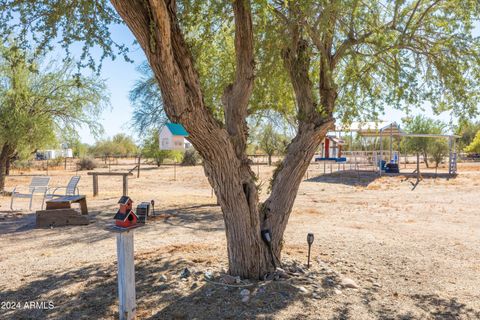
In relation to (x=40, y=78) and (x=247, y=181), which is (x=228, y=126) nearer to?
(x=247, y=181)

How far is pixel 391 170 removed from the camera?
79.7ft

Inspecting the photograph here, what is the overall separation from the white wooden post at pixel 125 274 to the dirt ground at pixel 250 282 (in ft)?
0.92

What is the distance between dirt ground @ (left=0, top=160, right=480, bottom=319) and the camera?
4.24 metres

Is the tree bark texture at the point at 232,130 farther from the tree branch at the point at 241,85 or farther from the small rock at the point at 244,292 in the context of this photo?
the small rock at the point at 244,292

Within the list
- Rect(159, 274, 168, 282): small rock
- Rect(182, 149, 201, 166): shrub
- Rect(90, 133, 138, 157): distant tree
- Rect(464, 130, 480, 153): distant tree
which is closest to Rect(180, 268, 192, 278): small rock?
Rect(159, 274, 168, 282): small rock

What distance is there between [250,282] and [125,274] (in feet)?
5.65

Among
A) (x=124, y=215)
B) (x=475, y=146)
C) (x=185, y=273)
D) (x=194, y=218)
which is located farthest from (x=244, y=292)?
(x=475, y=146)

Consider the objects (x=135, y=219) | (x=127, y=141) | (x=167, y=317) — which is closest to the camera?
(x=135, y=219)

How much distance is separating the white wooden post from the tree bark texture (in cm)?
119

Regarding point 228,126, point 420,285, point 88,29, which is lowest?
point 420,285

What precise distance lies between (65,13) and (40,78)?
11.8 meters

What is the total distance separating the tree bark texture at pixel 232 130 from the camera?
11.8 ft

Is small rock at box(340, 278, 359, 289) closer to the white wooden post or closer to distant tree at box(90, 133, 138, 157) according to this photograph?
the white wooden post

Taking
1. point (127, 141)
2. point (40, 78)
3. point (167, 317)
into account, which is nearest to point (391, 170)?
point (40, 78)
